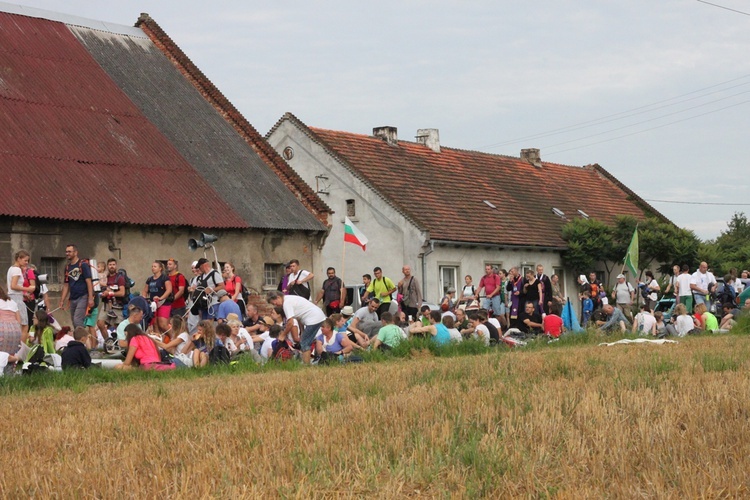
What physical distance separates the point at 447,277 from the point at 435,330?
2171cm

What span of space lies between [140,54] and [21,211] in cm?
1144

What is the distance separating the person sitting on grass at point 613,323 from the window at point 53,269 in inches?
477

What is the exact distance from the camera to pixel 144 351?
18328 mm

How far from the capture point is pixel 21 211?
88.5 feet

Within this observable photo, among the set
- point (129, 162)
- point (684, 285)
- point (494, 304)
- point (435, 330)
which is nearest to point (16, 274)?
point (435, 330)

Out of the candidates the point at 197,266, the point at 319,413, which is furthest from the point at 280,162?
the point at 319,413

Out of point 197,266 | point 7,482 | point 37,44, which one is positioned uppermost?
point 37,44

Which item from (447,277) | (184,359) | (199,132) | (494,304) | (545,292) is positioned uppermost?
(199,132)

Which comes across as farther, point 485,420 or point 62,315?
point 62,315

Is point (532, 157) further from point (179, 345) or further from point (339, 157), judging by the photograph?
point (179, 345)

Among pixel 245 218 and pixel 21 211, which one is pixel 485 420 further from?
pixel 245 218

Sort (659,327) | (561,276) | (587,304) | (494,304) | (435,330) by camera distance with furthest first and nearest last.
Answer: (561,276) → (587,304) → (494,304) → (659,327) → (435,330)

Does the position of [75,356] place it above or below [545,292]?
below

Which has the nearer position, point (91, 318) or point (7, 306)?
point (7, 306)
